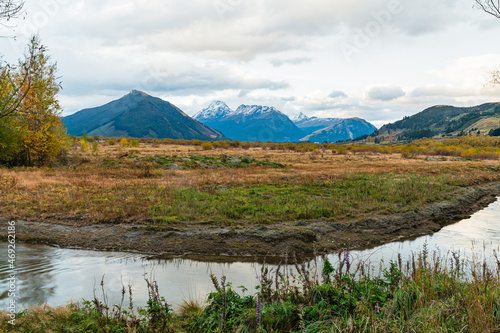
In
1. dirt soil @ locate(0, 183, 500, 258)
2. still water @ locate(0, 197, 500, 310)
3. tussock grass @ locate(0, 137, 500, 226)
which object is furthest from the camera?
tussock grass @ locate(0, 137, 500, 226)

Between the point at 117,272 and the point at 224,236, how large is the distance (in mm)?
4316

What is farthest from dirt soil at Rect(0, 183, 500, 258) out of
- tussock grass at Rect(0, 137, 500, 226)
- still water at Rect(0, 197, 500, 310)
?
tussock grass at Rect(0, 137, 500, 226)

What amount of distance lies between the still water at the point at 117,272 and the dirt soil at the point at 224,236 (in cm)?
62

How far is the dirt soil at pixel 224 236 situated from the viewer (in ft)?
38.1

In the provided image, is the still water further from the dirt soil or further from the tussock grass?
the tussock grass

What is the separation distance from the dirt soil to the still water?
2.05 feet

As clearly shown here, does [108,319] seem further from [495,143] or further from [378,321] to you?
[495,143]

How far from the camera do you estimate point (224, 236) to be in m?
12.4

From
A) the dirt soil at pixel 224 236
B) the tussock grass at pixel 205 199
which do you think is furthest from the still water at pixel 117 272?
the tussock grass at pixel 205 199

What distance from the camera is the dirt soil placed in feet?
38.1

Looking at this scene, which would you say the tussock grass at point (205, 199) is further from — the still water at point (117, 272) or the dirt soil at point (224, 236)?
the still water at point (117, 272)

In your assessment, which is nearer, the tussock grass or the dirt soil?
the dirt soil

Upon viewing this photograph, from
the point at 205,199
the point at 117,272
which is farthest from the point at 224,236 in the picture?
the point at 205,199

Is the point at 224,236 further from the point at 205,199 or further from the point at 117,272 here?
the point at 205,199
